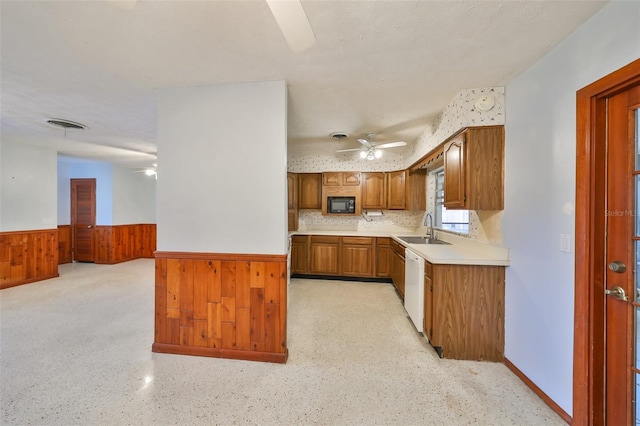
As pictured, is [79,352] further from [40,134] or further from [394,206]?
[394,206]

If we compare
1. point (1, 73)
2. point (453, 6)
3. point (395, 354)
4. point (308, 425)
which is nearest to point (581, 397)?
point (395, 354)

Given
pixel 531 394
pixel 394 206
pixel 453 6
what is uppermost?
pixel 453 6

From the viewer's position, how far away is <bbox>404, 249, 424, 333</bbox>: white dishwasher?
2434 millimetres

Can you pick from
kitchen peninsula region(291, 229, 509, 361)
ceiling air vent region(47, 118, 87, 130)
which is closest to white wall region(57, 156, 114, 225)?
ceiling air vent region(47, 118, 87, 130)

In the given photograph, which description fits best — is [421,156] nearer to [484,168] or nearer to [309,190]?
[484,168]

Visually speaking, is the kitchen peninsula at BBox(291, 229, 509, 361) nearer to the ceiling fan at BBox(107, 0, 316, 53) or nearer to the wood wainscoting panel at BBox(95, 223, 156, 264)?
the ceiling fan at BBox(107, 0, 316, 53)

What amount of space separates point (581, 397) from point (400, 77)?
246 cm

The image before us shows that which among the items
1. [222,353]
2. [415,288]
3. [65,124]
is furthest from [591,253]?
[65,124]

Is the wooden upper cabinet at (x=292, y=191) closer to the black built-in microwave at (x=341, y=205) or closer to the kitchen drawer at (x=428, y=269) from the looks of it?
the black built-in microwave at (x=341, y=205)

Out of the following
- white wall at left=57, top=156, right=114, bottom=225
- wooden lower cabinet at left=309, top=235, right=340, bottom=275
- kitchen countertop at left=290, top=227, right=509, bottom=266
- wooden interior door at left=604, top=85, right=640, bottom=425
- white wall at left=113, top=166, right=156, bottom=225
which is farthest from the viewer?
white wall at left=113, top=166, right=156, bottom=225

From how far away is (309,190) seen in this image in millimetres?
4973

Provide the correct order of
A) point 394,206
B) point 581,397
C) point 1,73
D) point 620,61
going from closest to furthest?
1. point 620,61
2. point 581,397
3. point 1,73
4. point 394,206

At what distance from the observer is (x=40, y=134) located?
359 centimetres

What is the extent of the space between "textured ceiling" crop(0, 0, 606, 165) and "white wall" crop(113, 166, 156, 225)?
11.0 ft
